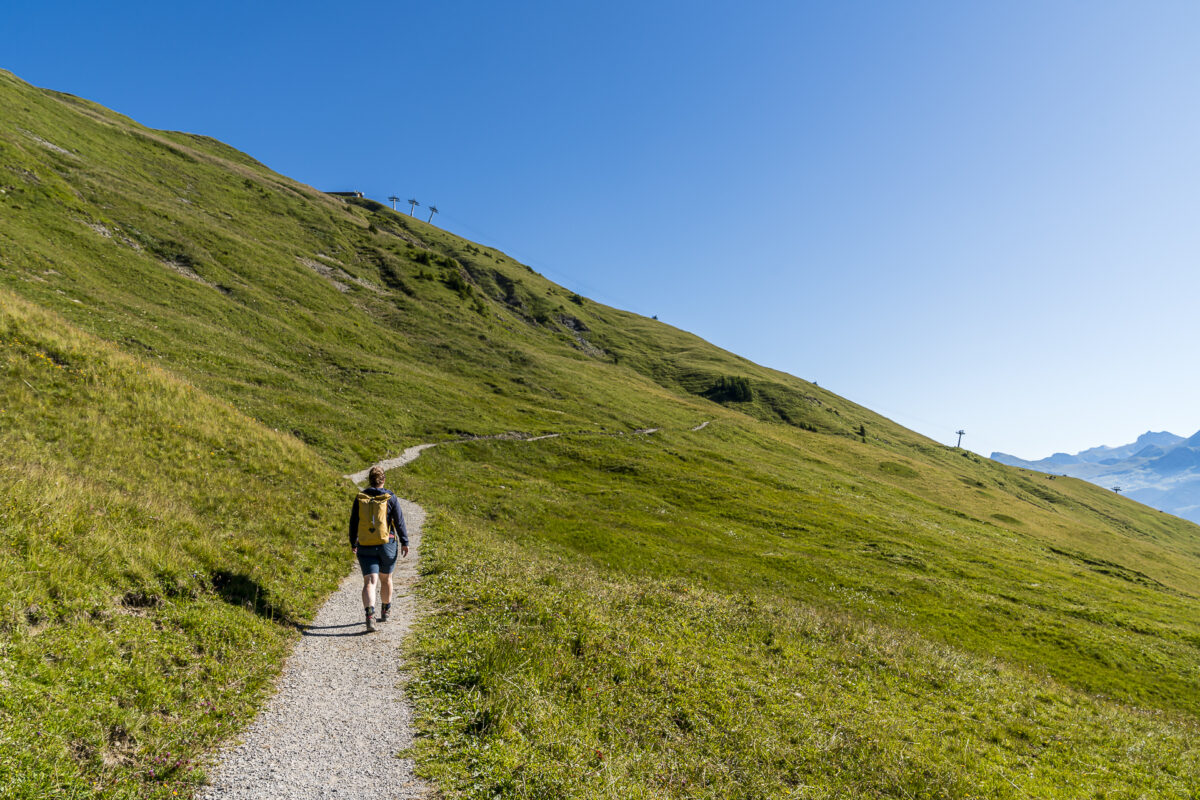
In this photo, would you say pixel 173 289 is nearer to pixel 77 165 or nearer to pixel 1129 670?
pixel 77 165

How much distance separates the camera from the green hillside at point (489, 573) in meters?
8.50

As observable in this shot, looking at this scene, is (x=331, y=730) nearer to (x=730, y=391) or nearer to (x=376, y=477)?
(x=376, y=477)

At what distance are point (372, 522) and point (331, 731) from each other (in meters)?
5.44

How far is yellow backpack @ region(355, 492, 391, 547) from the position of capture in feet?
42.7

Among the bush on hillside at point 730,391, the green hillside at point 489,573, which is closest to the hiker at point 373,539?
the green hillside at point 489,573

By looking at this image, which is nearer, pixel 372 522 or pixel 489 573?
pixel 372 522

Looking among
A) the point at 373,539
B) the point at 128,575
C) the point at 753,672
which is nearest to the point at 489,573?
the point at 373,539

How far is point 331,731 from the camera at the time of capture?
8445 mm

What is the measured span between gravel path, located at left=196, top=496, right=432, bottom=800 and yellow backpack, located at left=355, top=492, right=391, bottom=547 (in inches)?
91.6

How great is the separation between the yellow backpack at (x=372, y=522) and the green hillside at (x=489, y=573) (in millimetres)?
2566

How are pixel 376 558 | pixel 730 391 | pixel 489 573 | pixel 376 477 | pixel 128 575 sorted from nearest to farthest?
pixel 128 575
pixel 376 558
pixel 376 477
pixel 489 573
pixel 730 391

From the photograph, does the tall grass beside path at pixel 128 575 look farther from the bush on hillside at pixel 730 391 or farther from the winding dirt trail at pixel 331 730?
the bush on hillside at pixel 730 391

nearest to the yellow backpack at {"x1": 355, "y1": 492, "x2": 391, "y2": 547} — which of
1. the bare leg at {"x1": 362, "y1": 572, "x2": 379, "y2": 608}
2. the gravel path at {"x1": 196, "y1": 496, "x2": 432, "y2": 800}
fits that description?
the bare leg at {"x1": 362, "y1": 572, "x2": 379, "y2": 608}

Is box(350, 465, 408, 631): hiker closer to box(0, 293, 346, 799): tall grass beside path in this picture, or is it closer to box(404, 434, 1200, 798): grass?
box(404, 434, 1200, 798): grass
